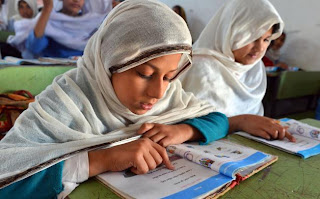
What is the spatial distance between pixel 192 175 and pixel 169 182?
7cm

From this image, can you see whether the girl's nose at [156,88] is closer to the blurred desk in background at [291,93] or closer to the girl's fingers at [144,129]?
the girl's fingers at [144,129]

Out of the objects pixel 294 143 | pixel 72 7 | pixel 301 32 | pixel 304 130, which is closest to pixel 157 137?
pixel 294 143

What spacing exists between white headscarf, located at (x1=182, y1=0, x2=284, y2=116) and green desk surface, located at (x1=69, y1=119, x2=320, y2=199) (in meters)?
0.69

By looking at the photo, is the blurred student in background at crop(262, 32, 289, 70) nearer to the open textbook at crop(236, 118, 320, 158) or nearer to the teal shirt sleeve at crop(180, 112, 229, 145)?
the open textbook at crop(236, 118, 320, 158)

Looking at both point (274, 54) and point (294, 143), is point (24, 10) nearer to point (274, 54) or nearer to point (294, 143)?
point (294, 143)

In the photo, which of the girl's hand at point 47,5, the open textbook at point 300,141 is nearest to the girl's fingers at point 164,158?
the open textbook at point 300,141

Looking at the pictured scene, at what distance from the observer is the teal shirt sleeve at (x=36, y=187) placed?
0.53m

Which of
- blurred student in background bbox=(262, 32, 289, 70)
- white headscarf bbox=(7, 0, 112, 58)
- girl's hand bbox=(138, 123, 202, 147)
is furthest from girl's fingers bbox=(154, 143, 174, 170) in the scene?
blurred student in background bbox=(262, 32, 289, 70)

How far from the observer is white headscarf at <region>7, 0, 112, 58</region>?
223cm

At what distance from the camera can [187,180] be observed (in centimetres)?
57

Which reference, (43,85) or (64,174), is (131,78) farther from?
(43,85)

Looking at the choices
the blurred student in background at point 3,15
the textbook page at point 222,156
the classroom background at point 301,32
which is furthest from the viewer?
the classroom background at point 301,32

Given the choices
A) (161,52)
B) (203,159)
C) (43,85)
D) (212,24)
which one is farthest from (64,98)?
(212,24)

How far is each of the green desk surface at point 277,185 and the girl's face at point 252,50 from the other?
85 cm
